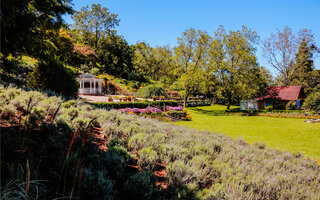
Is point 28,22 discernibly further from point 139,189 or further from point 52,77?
point 52,77

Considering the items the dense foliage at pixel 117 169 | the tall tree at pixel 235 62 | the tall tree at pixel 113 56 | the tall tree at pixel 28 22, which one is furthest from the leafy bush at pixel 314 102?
the tall tree at pixel 113 56

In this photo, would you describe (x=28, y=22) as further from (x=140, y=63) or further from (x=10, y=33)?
(x=140, y=63)

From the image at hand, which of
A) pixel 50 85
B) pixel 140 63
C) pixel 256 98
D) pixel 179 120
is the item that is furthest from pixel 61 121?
pixel 140 63

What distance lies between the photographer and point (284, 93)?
29.2m

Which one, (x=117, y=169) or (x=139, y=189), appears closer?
(x=139, y=189)

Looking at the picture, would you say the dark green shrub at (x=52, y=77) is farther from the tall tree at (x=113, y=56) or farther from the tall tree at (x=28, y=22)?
the tall tree at (x=113, y=56)

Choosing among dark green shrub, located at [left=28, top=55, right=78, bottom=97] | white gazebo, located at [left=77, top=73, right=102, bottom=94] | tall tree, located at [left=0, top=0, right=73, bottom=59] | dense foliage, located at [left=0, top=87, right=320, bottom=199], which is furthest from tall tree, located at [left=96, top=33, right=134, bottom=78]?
dense foliage, located at [left=0, top=87, right=320, bottom=199]

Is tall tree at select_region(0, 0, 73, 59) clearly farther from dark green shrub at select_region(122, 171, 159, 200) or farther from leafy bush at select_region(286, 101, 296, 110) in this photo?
leafy bush at select_region(286, 101, 296, 110)

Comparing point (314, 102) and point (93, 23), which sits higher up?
point (93, 23)

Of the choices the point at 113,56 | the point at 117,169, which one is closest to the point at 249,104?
the point at 117,169

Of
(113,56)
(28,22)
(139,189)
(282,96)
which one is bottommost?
(139,189)

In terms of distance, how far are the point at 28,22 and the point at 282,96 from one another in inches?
→ 1382

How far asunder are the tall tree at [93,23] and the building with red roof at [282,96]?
138 ft

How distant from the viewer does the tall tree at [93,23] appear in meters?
43.8
